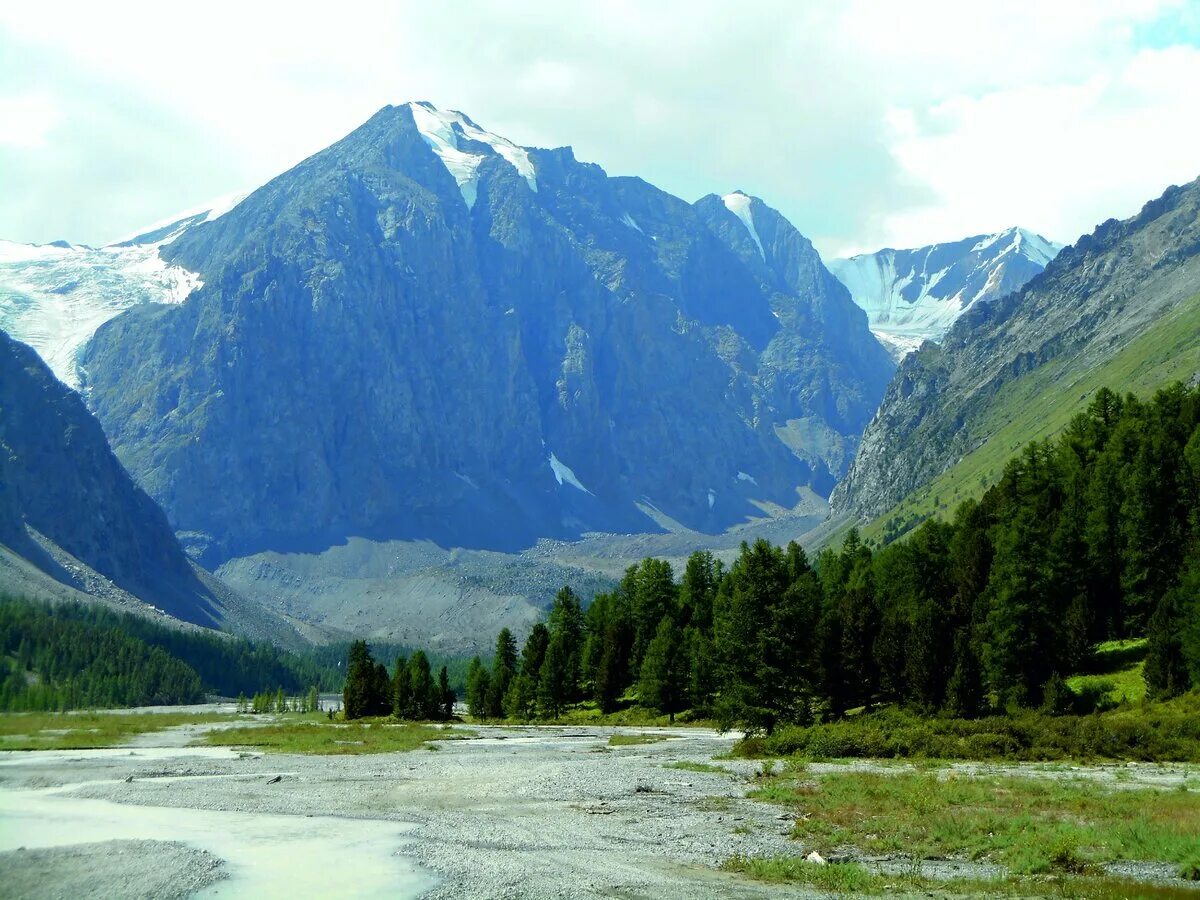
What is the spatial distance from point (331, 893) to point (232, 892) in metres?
2.74

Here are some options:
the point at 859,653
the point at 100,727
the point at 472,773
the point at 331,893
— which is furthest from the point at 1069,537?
the point at 100,727

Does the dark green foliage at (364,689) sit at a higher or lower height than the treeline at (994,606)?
lower

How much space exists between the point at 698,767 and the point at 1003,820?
23.8 meters

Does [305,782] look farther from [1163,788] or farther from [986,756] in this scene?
[1163,788]

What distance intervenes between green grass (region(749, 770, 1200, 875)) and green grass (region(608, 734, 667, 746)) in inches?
1472

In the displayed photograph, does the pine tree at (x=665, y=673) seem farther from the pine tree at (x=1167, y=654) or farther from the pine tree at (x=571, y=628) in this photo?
the pine tree at (x=1167, y=654)

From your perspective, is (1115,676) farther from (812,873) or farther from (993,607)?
(812,873)

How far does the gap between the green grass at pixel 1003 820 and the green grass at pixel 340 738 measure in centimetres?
4498

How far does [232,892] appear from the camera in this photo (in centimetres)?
2948

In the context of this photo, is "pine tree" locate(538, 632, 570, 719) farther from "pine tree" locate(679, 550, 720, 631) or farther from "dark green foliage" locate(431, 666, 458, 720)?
"pine tree" locate(679, 550, 720, 631)

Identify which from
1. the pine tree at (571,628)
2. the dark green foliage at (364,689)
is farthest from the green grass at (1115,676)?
the dark green foliage at (364,689)

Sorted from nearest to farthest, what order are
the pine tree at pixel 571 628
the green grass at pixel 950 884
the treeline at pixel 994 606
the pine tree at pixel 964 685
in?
the green grass at pixel 950 884, the treeline at pixel 994 606, the pine tree at pixel 964 685, the pine tree at pixel 571 628

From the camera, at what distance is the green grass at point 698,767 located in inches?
2235

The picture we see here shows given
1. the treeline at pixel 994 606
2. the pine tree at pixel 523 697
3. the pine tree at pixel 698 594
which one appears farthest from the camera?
the pine tree at pixel 523 697
